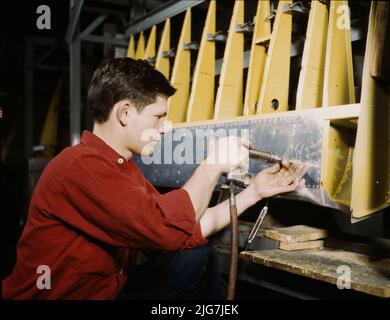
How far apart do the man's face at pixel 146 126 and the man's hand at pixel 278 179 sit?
56 cm

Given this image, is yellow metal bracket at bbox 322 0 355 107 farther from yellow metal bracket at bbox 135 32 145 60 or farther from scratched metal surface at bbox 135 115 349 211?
yellow metal bracket at bbox 135 32 145 60

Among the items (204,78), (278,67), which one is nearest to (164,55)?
(204,78)

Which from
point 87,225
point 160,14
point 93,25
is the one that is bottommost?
point 87,225

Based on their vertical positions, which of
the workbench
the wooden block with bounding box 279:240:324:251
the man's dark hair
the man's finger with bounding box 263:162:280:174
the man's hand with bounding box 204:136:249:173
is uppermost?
the man's dark hair

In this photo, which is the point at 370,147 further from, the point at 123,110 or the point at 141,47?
the point at 141,47

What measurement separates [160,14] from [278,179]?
114 inches

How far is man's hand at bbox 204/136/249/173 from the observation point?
5.19ft

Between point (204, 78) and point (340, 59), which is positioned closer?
point (340, 59)

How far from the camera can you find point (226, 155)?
1597 millimetres

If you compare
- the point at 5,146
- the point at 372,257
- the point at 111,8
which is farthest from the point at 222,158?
the point at 5,146

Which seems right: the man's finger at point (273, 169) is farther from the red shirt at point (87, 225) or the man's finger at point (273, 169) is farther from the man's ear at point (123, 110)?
the man's ear at point (123, 110)

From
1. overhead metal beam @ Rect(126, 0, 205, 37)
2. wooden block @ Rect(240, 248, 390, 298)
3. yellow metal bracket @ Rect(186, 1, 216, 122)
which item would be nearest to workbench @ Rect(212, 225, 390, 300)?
wooden block @ Rect(240, 248, 390, 298)

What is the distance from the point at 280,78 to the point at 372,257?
133 centimetres

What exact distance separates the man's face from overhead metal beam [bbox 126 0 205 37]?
2.19 metres
